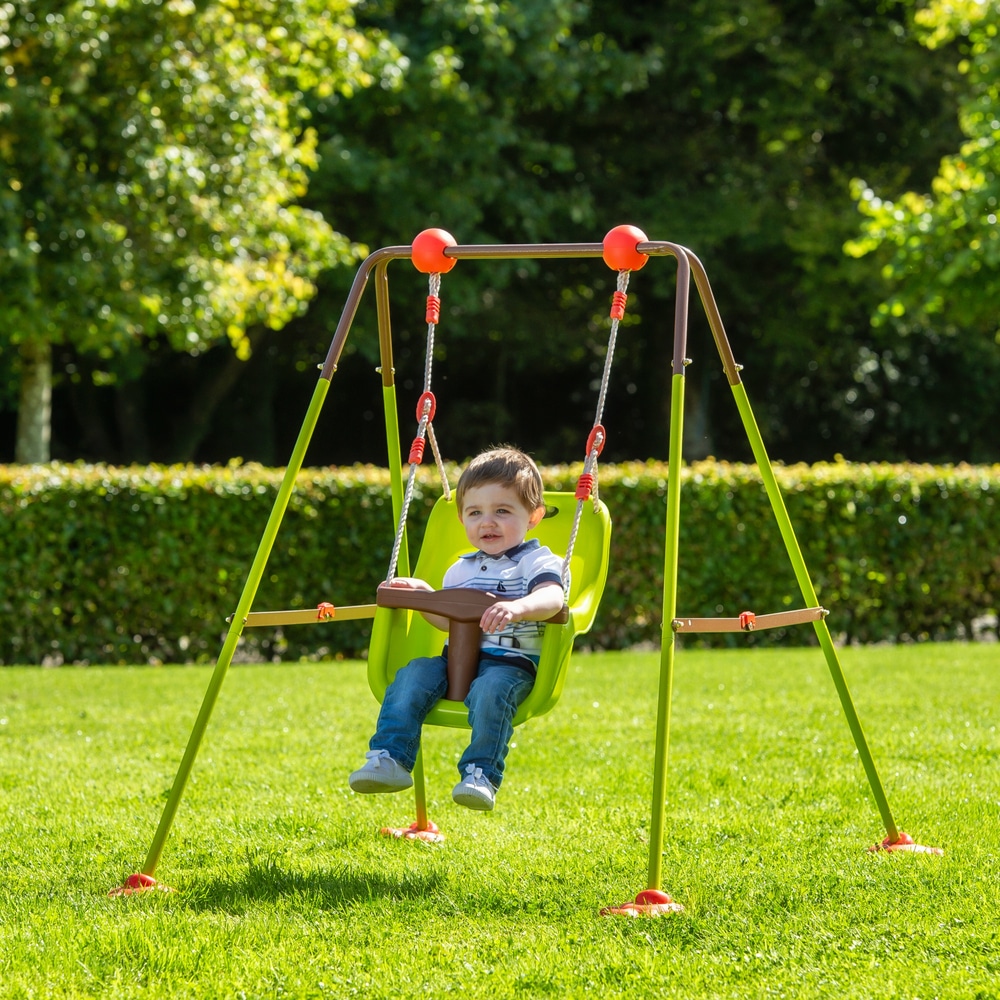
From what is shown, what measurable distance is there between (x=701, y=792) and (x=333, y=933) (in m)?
2.20

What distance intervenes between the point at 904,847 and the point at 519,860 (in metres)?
1.26

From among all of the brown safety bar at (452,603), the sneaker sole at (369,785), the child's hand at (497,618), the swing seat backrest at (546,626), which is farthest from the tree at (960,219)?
the sneaker sole at (369,785)

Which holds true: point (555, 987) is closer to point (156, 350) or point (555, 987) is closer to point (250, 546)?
point (250, 546)

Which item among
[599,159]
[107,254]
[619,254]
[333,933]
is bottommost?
[333,933]

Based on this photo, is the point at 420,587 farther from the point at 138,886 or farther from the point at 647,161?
the point at 647,161

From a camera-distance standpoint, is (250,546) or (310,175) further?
(310,175)

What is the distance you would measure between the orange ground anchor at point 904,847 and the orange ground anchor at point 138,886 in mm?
2269

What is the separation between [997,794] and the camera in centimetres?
536

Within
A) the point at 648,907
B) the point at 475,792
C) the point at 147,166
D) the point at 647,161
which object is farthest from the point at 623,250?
the point at 647,161

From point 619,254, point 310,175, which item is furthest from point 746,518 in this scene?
point 310,175

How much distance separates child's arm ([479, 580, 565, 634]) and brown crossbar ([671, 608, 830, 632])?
37 centimetres

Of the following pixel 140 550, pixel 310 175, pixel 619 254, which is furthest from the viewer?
pixel 310 175

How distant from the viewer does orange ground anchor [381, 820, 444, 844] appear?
478 centimetres

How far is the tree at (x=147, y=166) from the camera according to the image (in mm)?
10836
